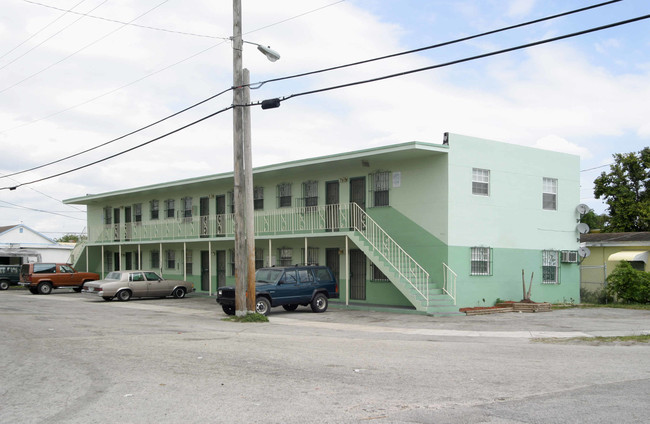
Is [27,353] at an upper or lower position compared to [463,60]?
lower

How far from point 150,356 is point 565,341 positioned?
948 cm

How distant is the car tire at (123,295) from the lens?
93.3 feet

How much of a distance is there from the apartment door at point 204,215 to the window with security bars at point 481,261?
14282mm

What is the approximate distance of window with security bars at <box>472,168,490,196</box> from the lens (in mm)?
22812

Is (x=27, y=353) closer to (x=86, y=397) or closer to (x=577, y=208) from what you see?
(x=86, y=397)

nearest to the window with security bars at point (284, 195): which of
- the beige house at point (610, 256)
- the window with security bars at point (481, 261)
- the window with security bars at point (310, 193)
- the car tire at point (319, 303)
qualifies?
the window with security bars at point (310, 193)

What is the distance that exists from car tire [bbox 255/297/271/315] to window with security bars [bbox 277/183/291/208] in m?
8.40

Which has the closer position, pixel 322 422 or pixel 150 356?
pixel 322 422

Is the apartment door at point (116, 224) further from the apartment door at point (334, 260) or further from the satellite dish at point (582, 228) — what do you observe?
the satellite dish at point (582, 228)

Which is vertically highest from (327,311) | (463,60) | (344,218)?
(463,60)

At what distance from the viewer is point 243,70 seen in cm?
1922

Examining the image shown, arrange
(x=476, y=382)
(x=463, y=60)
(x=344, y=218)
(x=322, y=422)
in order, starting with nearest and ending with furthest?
(x=322, y=422), (x=476, y=382), (x=463, y=60), (x=344, y=218)

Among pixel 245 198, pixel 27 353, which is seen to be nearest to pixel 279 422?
pixel 27 353

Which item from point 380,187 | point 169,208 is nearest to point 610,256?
point 380,187
